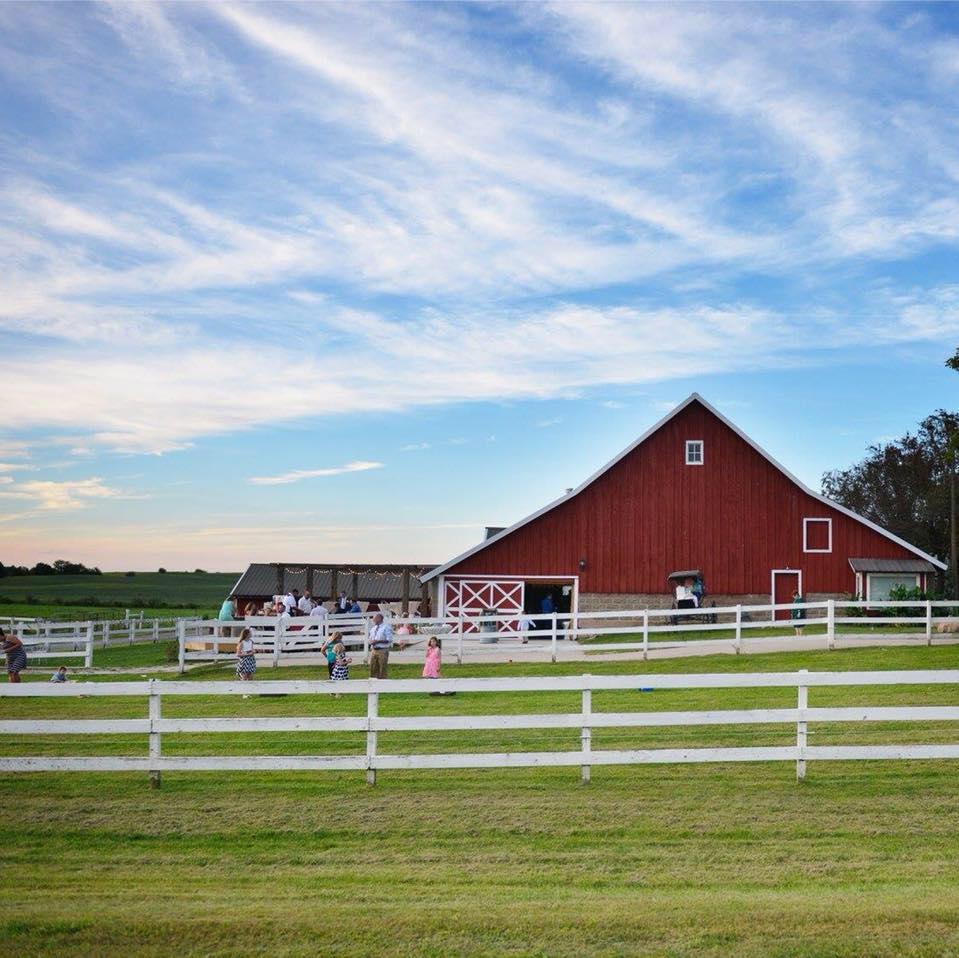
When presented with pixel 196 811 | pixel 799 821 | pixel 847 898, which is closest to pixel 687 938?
pixel 847 898

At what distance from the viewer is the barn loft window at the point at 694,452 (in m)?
39.0

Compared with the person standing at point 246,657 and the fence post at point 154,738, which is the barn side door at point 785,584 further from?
the fence post at point 154,738

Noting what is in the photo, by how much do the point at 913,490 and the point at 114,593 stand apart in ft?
264

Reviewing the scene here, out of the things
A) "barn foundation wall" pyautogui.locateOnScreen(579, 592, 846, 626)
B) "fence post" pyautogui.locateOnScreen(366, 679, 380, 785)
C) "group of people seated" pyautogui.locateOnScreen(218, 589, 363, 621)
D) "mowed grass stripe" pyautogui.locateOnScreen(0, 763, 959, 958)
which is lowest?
"mowed grass stripe" pyautogui.locateOnScreen(0, 763, 959, 958)

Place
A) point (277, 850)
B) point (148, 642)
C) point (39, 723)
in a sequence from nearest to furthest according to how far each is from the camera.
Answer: point (277, 850) < point (39, 723) < point (148, 642)

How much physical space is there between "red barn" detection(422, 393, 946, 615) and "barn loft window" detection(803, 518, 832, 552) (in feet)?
0.11

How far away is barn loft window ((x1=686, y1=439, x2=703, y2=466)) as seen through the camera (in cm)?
3900

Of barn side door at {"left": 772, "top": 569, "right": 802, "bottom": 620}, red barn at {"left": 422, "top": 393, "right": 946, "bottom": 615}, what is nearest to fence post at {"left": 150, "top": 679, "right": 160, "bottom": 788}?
red barn at {"left": 422, "top": 393, "right": 946, "bottom": 615}

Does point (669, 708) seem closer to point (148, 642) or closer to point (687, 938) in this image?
point (687, 938)

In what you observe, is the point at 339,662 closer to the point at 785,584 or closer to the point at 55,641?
the point at 55,641

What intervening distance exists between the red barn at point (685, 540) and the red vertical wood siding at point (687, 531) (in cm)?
3

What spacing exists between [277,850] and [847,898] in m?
5.04

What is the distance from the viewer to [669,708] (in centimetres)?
1844

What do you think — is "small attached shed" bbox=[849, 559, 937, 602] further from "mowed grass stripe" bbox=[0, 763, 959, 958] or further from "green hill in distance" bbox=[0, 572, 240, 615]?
"green hill in distance" bbox=[0, 572, 240, 615]
